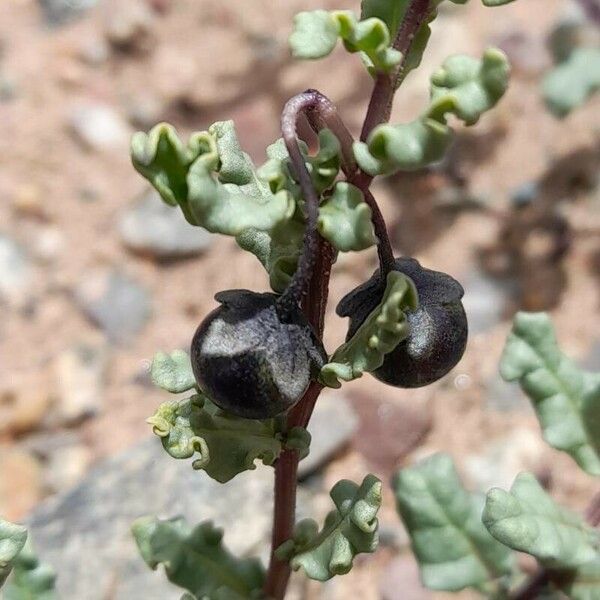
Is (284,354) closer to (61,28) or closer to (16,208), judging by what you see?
(16,208)

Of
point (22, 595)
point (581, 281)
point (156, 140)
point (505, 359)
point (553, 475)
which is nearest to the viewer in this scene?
point (156, 140)

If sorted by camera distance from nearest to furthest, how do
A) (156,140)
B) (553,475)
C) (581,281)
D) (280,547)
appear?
(156,140) → (280,547) → (553,475) → (581,281)

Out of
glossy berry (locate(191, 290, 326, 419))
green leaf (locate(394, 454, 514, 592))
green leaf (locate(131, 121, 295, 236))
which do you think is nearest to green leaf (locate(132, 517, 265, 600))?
green leaf (locate(394, 454, 514, 592))

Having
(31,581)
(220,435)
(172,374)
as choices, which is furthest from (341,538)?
(31,581)

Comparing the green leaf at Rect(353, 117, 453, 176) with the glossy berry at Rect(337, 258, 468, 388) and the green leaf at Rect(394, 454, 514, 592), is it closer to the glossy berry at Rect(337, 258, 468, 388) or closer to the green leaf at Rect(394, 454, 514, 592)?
the glossy berry at Rect(337, 258, 468, 388)

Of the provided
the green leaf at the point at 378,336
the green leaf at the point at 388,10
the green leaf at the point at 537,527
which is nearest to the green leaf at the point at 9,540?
the green leaf at the point at 378,336

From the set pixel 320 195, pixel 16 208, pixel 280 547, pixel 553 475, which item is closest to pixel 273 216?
pixel 320 195
